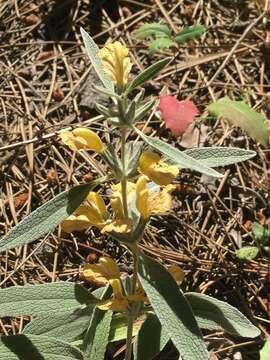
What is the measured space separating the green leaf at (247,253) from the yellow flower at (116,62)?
41.6 inches

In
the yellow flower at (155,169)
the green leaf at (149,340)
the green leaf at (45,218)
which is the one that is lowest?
the green leaf at (149,340)

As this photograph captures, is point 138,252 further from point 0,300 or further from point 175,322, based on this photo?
point 0,300

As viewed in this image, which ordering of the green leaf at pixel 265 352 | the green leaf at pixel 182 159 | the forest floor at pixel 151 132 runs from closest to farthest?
the green leaf at pixel 182 159 < the green leaf at pixel 265 352 < the forest floor at pixel 151 132

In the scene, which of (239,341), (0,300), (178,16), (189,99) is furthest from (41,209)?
(178,16)

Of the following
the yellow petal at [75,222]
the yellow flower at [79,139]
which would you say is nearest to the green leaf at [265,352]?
the yellow petal at [75,222]

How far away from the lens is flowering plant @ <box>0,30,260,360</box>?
1350 millimetres

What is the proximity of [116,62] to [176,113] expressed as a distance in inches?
41.5

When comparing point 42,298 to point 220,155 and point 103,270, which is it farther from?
point 220,155

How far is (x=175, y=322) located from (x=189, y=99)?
137 cm

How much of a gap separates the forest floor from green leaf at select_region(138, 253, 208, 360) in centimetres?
63

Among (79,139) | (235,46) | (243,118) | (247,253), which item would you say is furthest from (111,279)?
(235,46)

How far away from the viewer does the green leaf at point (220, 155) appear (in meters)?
1.48

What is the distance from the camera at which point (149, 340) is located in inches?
67.4

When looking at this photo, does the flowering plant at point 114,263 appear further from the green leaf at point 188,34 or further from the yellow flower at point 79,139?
the green leaf at point 188,34
